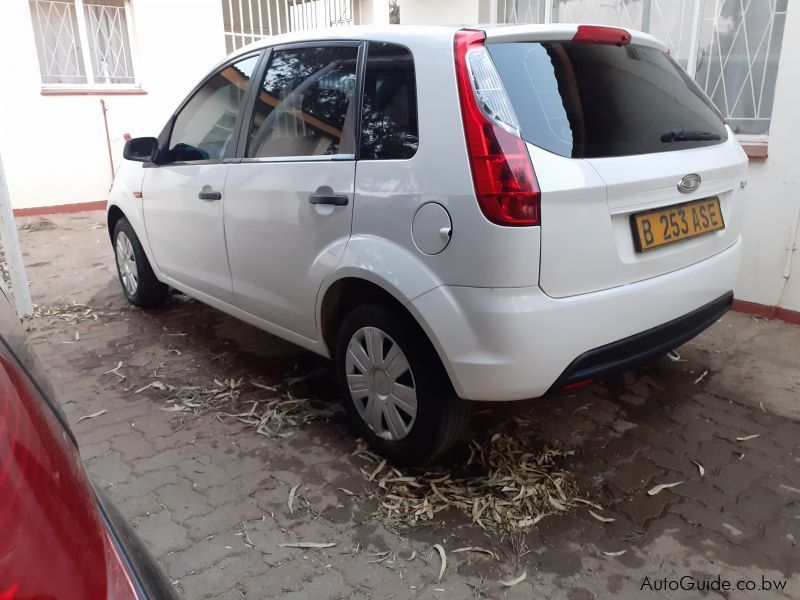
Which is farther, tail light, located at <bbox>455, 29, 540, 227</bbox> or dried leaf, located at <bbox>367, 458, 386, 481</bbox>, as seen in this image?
dried leaf, located at <bbox>367, 458, 386, 481</bbox>

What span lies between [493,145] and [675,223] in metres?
0.86

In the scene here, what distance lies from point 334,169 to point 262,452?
4.39 ft

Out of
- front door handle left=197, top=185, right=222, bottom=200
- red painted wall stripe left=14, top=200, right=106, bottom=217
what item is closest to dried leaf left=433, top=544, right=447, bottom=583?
front door handle left=197, top=185, right=222, bottom=200

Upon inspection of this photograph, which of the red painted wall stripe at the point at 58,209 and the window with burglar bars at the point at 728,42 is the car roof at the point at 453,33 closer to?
the window with burglar bars at the point at 728,42

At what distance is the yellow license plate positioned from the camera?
238 cm

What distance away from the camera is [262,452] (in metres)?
2.97

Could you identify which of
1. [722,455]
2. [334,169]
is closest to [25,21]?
[334,169]

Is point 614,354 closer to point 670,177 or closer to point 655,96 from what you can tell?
point 670,177

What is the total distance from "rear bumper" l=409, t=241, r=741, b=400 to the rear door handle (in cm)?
59

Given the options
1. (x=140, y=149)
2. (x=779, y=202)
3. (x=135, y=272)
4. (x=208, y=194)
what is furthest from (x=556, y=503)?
(x=135, y=272)

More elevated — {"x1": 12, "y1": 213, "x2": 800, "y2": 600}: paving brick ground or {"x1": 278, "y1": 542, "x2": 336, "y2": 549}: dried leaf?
{"x1": 278, "y1": 542, "x2": 336, "y2": 549}: dried leaf

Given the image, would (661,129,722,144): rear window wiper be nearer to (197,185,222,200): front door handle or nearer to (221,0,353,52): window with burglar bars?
(197,185,222,200): front door handle

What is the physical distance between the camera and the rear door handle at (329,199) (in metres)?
2.66

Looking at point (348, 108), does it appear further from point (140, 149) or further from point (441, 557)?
point (140, 149)
